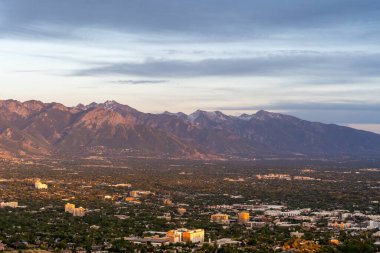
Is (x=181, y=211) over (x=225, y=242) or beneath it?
beneath

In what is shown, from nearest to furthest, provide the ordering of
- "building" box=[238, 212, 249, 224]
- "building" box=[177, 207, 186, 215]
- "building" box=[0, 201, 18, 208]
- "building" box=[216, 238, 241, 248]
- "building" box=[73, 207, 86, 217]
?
"building" box=[216, 238, 241, 248], "building" box=[238, 212, 249, 224], "building" box=[73, 207, 86, 217], "building" box=[177, 207, 186, 215], "building" box=[0, 201, 18, 208]

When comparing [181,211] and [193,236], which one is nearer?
[193,236]

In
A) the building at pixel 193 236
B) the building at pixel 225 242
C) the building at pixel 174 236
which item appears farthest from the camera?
the building at pixel 174 236

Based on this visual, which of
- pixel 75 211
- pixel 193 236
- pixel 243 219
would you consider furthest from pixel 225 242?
pixel 75 211

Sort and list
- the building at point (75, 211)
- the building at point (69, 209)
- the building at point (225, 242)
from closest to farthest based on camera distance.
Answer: the building at point (225, 242) < the building at point (75, 211) < the building at point (69, 209)

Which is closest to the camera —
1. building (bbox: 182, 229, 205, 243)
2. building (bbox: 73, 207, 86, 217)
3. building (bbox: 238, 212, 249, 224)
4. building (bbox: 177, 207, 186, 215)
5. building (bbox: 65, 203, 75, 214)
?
building (bbox: 182, 229, 205, 243)

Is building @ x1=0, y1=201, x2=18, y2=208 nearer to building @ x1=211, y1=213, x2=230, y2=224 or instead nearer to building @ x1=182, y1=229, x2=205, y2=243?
building @ x1=211, y1=213, x2=230, y2=224

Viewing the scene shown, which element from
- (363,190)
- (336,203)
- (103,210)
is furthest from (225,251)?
(363,190)

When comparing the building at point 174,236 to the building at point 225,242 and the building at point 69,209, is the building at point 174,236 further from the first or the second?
the building at point 69,209

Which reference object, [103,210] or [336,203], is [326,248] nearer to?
[103,210]

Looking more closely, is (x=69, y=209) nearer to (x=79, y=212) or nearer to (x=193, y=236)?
(x=79, y=212)

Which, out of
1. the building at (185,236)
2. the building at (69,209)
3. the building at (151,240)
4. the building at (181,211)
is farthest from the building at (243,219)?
the building at (69,209)

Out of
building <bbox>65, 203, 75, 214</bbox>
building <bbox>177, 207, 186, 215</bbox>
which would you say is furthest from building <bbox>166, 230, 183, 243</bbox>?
building <bbox>65, 203, 75, 214</bbox>
